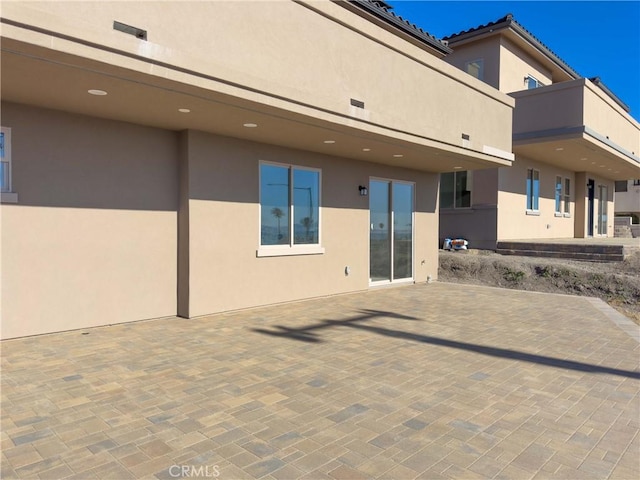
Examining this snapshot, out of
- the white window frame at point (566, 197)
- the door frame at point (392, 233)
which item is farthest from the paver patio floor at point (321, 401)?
the white window frame at point (566, 197)

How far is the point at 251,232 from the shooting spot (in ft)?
27.5

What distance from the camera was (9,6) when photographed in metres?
4.00

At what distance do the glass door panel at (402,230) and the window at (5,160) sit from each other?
835 cm

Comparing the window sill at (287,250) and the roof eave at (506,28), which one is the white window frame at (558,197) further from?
the window sill at (287,250)

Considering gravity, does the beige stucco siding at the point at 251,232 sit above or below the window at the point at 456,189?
below

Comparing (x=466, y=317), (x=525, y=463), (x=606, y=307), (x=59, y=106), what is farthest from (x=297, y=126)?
(x=606, y=307)

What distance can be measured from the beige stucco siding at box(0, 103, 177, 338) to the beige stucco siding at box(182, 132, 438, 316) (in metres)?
0.50

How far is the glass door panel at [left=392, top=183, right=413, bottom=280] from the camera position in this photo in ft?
39.0

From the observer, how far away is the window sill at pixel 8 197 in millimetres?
5938

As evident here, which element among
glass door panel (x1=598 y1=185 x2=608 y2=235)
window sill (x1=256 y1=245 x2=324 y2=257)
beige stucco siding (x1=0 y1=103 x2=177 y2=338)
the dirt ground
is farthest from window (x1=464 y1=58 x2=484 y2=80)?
beige stucco siding (x1=0 y1=103 x2=177 y2=338)

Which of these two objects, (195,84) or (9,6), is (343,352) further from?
(9,6)

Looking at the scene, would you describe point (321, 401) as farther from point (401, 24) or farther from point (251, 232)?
point (401, 24)

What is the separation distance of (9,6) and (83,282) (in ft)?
12.7

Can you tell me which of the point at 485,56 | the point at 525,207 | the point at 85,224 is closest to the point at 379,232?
the point at 85,224
